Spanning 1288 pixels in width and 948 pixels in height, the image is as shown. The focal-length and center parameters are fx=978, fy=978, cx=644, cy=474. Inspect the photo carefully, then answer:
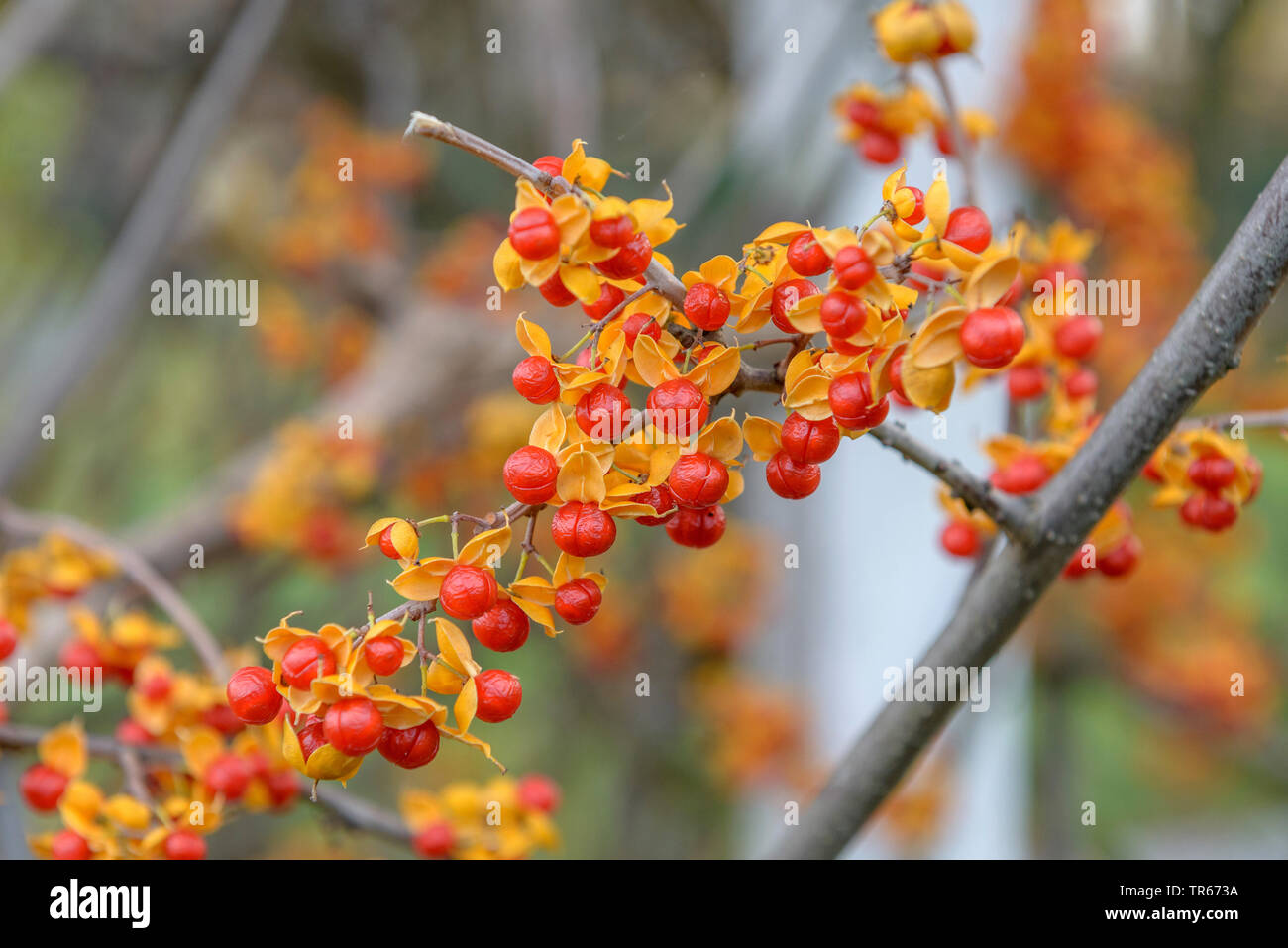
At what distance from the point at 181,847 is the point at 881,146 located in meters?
0.69

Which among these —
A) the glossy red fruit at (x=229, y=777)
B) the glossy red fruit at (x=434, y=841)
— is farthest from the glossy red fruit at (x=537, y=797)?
the glossy red fruit at (x=229, y=777)

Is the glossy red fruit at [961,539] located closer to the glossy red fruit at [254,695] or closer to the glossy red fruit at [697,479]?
the glossy red fruit at [697,479]

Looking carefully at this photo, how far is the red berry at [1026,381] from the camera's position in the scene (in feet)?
2.21

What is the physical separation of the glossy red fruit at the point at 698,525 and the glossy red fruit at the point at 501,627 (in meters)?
0.09

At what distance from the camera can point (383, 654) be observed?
1.40 ft

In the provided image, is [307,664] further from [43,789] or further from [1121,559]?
[1121,559]

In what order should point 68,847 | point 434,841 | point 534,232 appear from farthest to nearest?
point 434,841 → point 68,847 → point 534,232

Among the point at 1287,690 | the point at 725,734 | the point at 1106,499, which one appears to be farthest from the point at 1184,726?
the point at 1106,499

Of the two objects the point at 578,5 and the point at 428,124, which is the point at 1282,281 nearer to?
the point at 428,124

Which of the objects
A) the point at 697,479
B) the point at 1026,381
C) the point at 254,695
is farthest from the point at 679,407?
the point at 1026,381

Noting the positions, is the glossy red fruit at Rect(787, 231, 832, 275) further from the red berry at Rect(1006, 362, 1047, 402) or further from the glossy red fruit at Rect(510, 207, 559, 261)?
the red berry at Rect(1006, 362, 1047, 402)
